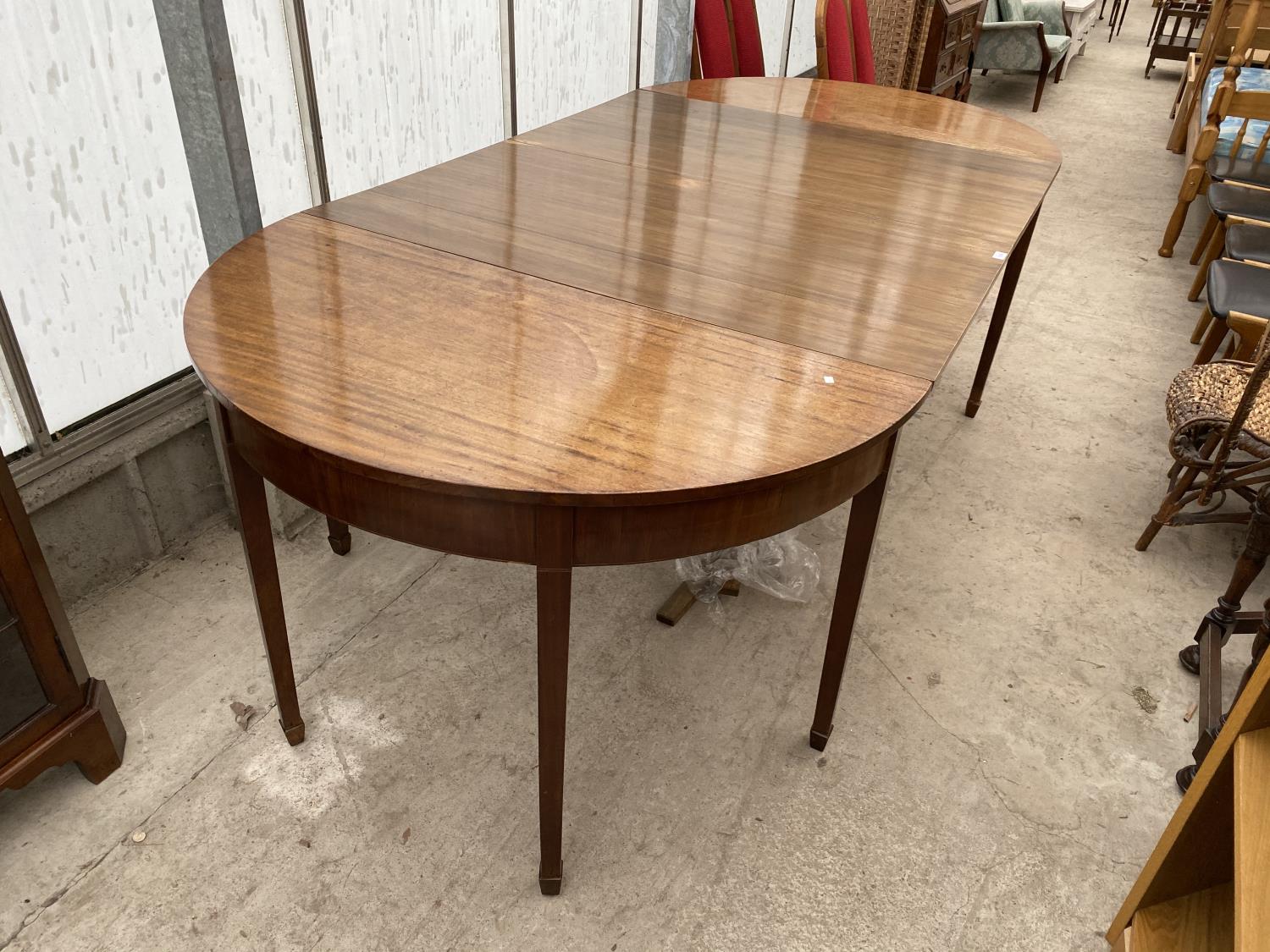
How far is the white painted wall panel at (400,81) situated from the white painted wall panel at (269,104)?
91 mm

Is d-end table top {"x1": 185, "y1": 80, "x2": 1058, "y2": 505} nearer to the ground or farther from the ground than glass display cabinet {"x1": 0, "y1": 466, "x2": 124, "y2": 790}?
farther from the ground

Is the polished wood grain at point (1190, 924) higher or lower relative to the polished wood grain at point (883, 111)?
lower

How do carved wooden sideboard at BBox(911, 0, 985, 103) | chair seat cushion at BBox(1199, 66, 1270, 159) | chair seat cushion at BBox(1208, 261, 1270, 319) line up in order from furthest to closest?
carved wooden sideboard at BBox(911, 0, 985, 103), chair seat cushion at BBox(1199, 66, 1270, 159), chair seat cushion at BBox(1208, 261, 1270, 319)

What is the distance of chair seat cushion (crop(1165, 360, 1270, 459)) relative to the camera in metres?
2.00


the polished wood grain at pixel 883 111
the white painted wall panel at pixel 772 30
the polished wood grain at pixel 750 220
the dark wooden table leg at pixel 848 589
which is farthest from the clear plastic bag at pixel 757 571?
the white painted wall panel at pixel 772 30

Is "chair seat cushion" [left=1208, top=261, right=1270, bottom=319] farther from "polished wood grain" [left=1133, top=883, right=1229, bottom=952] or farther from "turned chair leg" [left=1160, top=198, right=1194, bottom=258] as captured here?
"polished wood grain" [left=1133, top=883, right=1229, bottom=952]

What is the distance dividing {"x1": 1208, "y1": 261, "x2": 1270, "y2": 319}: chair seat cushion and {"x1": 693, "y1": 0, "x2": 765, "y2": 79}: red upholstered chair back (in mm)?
1540

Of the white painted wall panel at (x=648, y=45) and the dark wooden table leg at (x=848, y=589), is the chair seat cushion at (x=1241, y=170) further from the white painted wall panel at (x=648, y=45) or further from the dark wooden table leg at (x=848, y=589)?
the dark wooden table leg at (x=848, y=589)

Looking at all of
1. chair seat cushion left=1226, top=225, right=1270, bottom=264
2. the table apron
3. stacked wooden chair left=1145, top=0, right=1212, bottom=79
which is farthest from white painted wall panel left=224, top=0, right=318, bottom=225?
stacked wooden chair left=1145, top=0, right=1212, bottom=79

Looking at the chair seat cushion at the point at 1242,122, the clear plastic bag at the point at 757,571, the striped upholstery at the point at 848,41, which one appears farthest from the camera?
the chair seat cushion at the point at 1242,122

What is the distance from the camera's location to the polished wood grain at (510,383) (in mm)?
994

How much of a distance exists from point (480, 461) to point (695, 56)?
7.91ft

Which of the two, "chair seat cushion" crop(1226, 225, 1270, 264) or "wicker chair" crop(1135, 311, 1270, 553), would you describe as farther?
"chair seat cushion" crop(1226, 225, 1270, 264)

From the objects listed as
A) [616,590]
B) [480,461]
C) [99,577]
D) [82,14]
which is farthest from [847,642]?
[82,14]
